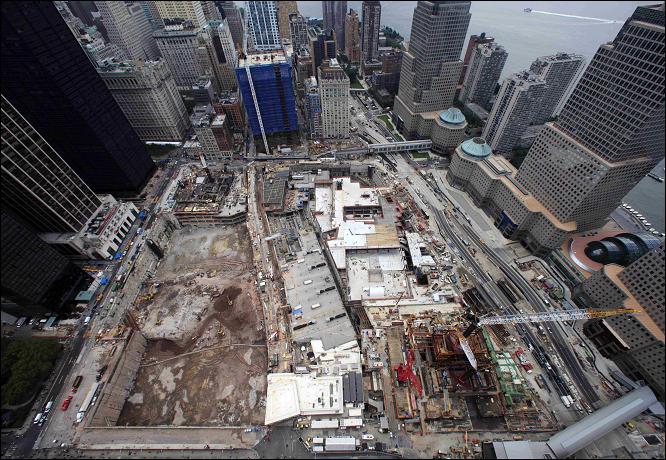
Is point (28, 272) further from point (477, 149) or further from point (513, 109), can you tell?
point (513, 109)

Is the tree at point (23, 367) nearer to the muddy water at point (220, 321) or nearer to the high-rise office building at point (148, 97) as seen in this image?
the muddy water at point (220, 321)

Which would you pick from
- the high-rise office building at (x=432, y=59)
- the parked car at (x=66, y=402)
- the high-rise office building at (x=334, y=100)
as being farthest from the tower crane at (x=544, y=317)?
the high-rise office building at (x=334, y=100)

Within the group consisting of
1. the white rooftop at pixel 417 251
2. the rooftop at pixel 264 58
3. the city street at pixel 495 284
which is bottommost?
the city street at pixel 495 284

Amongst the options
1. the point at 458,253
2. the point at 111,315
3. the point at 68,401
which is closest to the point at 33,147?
the point at 111,315

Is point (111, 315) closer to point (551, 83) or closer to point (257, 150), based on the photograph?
point (257, 150)

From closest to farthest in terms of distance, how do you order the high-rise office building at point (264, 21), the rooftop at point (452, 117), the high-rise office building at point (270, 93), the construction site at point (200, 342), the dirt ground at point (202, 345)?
1. the dirt ground at point (202, 345)
2. the construction site at point (200, 342)
3. the high-rise office building at point (270, 93)
4. the rooftop at point (452, 117)
5. the high-rise office building at point (264, 21)

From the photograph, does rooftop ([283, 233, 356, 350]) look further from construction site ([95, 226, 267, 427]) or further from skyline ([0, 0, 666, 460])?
construction site ([95, 226, 267, 427])

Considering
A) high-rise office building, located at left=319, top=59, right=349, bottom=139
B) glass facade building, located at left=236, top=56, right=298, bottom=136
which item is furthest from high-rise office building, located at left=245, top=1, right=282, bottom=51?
high-rise office building, located at left=319, top=59, right=349, bottom=139
